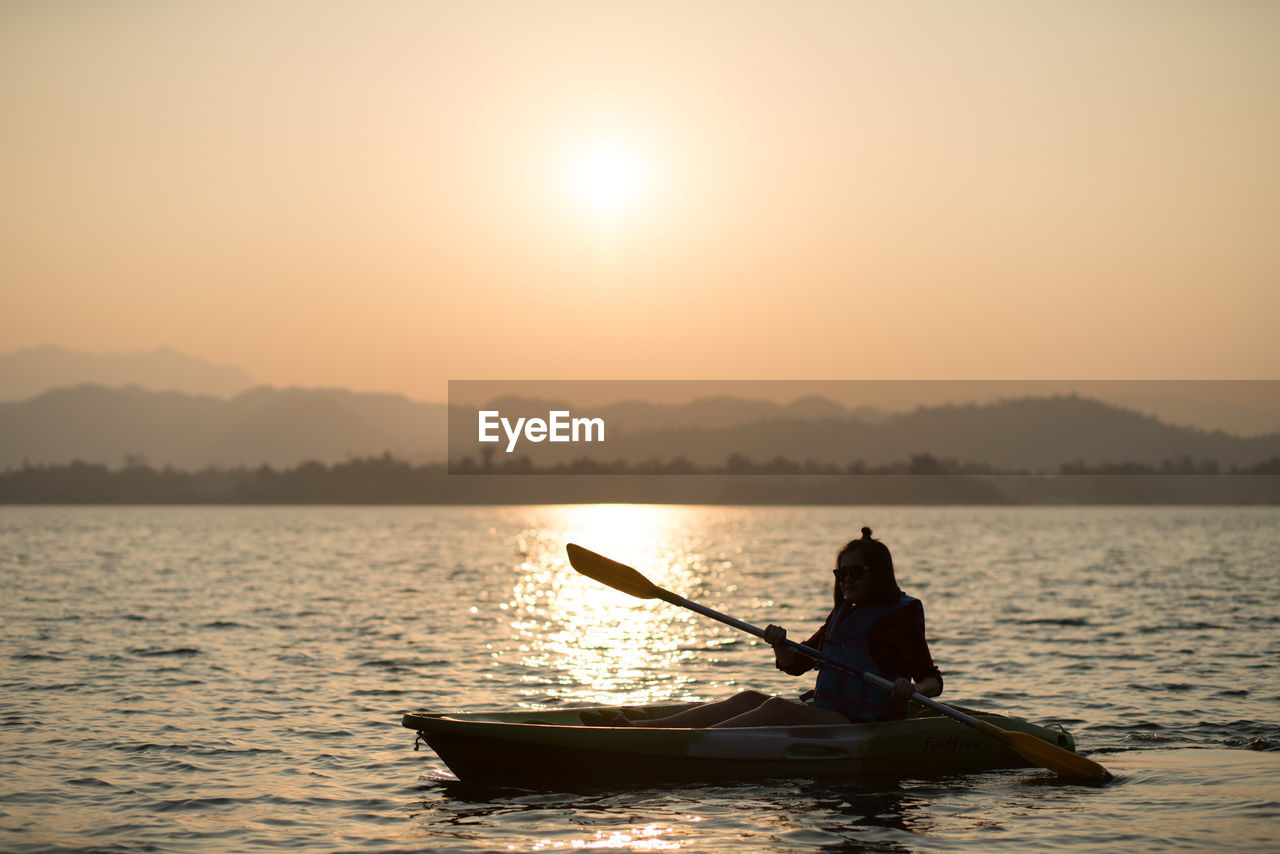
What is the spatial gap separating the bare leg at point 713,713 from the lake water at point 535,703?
22.9 inches

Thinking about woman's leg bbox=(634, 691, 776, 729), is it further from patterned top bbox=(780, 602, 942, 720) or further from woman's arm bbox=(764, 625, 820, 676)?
patterned top bbox=(780, 602, 942, 720)

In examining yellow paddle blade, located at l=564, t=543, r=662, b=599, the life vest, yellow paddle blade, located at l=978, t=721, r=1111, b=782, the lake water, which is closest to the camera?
the lake water

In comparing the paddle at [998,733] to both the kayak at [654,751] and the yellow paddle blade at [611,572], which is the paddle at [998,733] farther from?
the kayak at [654,751]

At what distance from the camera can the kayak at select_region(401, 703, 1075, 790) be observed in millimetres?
9961

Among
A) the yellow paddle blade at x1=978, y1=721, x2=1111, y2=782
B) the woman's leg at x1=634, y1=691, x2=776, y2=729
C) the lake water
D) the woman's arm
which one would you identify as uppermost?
the woman's arm

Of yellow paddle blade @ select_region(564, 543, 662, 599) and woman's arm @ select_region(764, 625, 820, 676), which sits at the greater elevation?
yellow paddle blade @ select_region(564, 543, 662, 599)

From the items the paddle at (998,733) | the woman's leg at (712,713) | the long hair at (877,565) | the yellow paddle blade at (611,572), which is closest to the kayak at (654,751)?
the woman's leg at (712,713)

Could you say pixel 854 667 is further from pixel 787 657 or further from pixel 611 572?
pixel 611 572

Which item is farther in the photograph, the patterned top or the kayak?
the kayak

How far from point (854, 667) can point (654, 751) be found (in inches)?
66.8

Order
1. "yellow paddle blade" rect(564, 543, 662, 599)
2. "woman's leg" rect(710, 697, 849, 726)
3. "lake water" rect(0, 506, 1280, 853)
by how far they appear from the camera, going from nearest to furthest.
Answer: "lake water" rect(0, 506, 1280, 853)
"woman's leg" rect(710, 697, 849, 726)
"yellow paddle blade" rect(564, 543, 662, 599)

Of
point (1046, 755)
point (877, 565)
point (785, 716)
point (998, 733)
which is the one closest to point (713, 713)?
point (785, 716)

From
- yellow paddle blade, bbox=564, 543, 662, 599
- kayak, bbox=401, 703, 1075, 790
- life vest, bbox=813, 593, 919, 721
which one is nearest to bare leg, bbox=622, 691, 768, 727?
kayak, bbox=401, 703, 1075, 790

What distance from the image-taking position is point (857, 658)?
32.9ft
